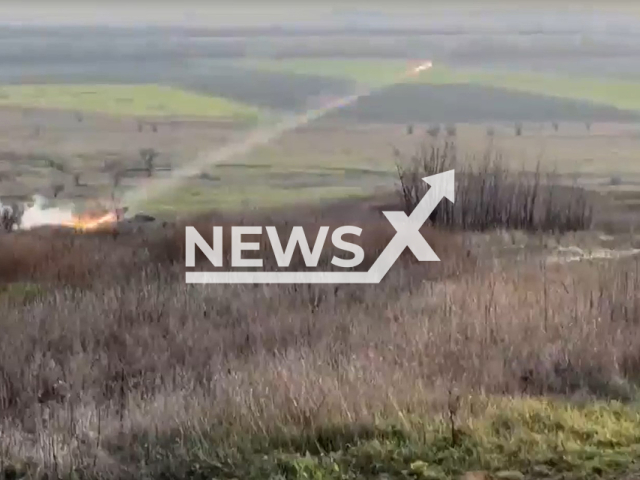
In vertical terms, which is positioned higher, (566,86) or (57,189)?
(566,86)

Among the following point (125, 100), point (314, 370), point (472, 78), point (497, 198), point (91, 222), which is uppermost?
point (472, 78)

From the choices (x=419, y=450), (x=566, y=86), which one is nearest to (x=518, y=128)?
(x=566, y=86)

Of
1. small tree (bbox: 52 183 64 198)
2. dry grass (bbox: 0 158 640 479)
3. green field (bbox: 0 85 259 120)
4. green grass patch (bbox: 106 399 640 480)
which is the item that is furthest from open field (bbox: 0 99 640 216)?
green grass patch (bbox: 106 399 640 480)

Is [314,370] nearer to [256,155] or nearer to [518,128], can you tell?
[256,155]

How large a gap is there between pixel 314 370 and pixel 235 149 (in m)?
6.52

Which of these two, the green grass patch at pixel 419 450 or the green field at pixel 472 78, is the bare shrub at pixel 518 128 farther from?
the green grass patch at pixel 419 450

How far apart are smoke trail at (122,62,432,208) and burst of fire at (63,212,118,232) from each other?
14.3 inches

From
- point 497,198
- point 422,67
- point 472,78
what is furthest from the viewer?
point 472,78

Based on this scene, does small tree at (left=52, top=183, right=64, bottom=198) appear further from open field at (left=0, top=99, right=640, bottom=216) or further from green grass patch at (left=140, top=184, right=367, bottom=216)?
green grass patch at (left=140, top=184, right=367, bottom=216)

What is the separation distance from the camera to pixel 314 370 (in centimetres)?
444

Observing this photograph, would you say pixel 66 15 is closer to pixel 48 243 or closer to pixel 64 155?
pixel 64 155

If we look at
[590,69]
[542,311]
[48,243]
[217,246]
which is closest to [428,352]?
[542,311]

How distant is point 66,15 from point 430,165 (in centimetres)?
669

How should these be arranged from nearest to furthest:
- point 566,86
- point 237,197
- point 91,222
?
point 91,222
point 237,197
point 566,86
